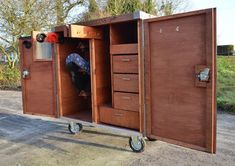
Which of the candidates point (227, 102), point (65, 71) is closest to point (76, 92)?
point (65, 71)

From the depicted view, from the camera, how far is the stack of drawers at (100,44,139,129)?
299 cm

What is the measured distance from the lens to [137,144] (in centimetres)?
313

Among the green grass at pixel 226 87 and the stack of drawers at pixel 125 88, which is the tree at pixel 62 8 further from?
the stack of drawers at pixel 125 88

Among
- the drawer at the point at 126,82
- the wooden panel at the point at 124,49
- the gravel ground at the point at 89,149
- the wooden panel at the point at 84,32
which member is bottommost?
the gravel ground at the point at 89,149

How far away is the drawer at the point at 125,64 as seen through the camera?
2.95 meters

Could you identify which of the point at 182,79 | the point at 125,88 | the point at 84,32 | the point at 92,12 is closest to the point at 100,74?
the point at 125,88

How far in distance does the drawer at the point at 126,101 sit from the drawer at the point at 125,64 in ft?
0.92

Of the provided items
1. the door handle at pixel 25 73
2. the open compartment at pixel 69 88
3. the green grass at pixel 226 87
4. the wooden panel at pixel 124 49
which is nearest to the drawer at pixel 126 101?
the wooden panel at pixel 124 49

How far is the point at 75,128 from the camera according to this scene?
400 centimetres

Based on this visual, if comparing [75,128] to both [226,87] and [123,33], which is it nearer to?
[123,33]

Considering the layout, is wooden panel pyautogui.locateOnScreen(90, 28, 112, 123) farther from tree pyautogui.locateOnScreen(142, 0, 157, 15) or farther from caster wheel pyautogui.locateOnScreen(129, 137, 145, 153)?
tree pyautogui.locateOnScreen(142, 0, 157, 15)

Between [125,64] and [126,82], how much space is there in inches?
8.3

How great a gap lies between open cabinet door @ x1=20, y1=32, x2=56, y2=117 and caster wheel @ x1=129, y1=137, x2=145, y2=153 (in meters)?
1.34

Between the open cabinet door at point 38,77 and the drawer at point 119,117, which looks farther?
the open cabinet door at point 38,77
